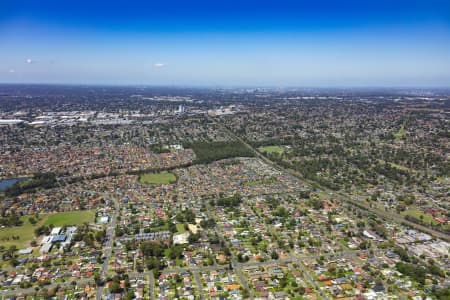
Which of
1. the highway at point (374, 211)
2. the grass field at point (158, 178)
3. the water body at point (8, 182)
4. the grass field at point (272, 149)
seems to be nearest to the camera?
the highway at point (374, 211)

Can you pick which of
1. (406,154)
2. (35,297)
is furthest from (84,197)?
(406,154)

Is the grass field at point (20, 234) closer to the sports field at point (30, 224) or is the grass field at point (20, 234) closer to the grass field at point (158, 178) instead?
the sports field at point (30, 224)

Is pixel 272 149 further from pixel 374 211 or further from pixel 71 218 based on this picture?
pixel 71 218

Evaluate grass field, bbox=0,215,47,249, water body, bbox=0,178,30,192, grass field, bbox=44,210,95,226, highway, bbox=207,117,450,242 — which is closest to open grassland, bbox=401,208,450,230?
highway, bbox=207,117,450,242

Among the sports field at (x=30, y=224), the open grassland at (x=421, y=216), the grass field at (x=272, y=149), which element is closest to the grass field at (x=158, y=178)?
the sports field at (x=30, y=224)

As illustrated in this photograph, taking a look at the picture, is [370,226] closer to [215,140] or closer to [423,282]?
[423,282]

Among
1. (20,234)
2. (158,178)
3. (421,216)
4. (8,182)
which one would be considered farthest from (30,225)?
(421,216)
